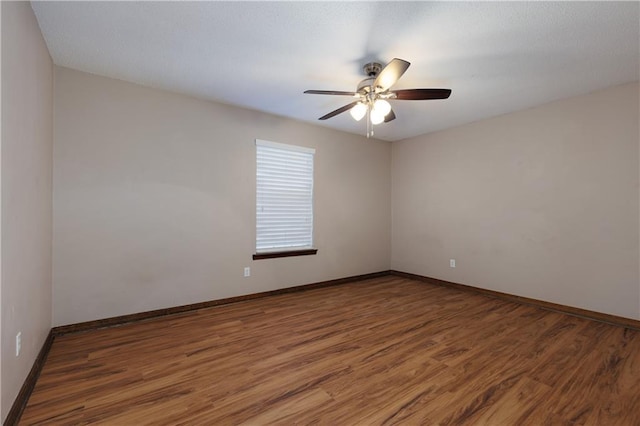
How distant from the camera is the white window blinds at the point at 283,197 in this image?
3.94m

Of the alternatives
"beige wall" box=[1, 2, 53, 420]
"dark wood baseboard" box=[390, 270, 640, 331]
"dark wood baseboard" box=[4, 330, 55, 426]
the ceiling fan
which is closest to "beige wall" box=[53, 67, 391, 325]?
"beige wall" box=[1, 2, 53, 420]

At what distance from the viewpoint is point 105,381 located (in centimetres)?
198

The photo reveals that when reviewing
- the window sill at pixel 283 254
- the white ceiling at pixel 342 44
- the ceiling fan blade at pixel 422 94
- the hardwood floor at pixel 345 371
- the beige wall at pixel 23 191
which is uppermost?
the white ceiling at pixel 342 44

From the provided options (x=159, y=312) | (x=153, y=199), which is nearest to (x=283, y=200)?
(x=153, y=199)

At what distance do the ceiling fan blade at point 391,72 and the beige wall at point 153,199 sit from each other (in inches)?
→ 81.1

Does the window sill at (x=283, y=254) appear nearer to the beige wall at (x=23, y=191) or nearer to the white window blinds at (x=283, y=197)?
the white window blinds at (x=283, y=197)

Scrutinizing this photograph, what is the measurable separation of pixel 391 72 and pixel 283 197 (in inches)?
93.7

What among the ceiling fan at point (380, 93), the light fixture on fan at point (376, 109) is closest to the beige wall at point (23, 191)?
the ceiling fan at point (380, 93)

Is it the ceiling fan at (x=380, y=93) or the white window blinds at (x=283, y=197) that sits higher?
the ceiling fan at (x=380, y=93)

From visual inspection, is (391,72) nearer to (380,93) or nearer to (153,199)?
(380,93)

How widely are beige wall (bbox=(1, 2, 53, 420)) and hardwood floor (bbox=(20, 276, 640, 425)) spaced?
39cm

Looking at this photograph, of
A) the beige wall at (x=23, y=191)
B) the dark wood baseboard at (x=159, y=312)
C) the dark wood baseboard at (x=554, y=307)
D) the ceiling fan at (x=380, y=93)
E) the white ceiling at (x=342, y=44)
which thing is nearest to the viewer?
the beige wall at (x=23, y=191)

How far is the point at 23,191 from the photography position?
1.79 m

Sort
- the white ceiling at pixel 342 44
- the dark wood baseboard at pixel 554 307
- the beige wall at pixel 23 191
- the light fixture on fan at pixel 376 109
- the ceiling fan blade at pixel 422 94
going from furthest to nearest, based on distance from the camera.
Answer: the dark wood baseboard at pixel 554 307, the light fixture on fan at pixel 376 109, the ceiling fan blade at pixel 422 94, the white ceiling at pixel 342 44, the beige wall at pixel 23 191
